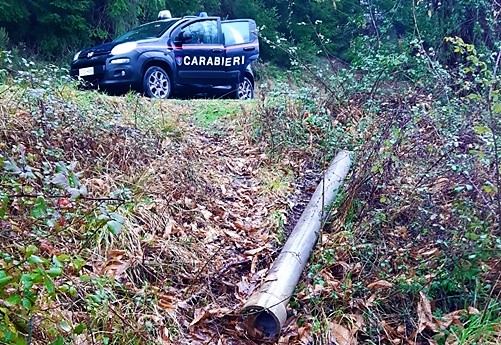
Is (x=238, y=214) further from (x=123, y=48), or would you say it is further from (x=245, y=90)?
(x=245, y=90)

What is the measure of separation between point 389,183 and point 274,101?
2.80 m

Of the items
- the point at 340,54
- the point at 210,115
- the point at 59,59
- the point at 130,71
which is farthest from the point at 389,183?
the point at 340,54

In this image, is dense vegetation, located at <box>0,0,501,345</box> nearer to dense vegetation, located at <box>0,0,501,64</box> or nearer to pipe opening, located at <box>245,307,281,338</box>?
pipe opening, located at <box>245,307,281,338</box>

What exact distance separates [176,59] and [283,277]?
5.84m

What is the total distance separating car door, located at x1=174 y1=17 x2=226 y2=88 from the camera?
8.57 meters

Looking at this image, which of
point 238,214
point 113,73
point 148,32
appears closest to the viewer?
point 238,214

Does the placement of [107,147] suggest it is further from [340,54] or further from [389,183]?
[340,54]

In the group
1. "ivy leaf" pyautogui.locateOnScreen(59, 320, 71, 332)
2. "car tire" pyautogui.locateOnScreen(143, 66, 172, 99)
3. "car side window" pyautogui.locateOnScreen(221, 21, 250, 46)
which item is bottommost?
"car tire" pyautogui.locateOnScreen(143, 66, 172, 99)

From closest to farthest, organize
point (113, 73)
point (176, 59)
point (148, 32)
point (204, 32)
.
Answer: point (113, 73)
point (176, 59)
point (148, 32)
point (204, 32)

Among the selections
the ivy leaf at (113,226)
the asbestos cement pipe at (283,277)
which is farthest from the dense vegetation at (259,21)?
the ivy leaf at (113,226)

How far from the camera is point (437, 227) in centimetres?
372

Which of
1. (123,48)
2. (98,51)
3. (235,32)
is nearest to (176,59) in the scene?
(123,48)

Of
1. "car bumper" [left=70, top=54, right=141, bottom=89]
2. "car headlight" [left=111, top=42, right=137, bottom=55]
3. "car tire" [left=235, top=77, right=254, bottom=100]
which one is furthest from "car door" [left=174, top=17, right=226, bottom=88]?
"car bumper" [left=70, top=54, right=141, bottom=89]

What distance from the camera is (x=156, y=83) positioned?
8.04 meters
